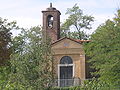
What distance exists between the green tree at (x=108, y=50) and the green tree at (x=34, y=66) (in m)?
3.66

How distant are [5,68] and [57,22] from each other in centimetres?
1502

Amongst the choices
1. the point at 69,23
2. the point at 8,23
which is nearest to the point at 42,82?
the point at 8,23

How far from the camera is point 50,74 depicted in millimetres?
18188

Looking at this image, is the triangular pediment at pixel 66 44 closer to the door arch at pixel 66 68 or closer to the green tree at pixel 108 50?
the door arch at pixel 66 68

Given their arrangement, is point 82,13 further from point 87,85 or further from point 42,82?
point 42,82

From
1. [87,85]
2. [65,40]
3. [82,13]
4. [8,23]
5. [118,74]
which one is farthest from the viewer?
[82,13]

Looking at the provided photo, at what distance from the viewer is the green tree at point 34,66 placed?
58.4ft

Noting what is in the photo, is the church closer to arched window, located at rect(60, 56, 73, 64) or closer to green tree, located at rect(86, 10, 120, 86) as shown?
arched window, located at rect(60, 56, 73, 64)

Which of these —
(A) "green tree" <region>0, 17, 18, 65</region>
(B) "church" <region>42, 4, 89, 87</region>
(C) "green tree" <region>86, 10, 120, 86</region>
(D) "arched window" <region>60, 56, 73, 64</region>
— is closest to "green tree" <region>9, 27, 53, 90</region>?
(C) "green tree" <region>86, 10, 120, 86</region>

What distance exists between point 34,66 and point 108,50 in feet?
16.8

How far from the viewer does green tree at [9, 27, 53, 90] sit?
58.4ft

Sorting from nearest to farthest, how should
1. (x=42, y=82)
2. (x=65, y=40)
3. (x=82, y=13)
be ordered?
1. (x=42, y=82)
2. (x=65, y=40)
3. (x=82, y=13)

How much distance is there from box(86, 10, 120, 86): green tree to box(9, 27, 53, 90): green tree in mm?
3658

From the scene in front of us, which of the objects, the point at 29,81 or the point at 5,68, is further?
the point at 5,68
